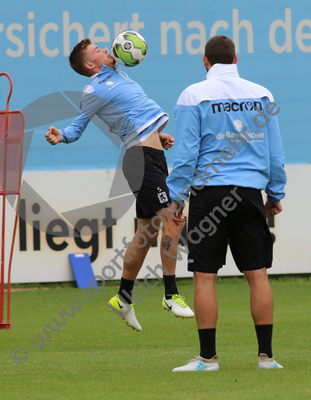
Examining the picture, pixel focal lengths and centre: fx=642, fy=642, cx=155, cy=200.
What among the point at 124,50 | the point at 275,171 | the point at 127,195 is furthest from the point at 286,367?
the point at 127,195

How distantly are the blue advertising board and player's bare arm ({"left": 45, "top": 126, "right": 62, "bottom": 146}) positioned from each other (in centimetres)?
513

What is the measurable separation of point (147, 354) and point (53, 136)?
1734 millimetres

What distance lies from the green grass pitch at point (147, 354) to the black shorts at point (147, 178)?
111cm

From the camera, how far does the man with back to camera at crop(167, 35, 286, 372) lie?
3631mm

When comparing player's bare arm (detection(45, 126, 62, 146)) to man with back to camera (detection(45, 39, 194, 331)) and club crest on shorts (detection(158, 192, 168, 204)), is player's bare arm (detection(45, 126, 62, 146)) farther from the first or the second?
club crest on shorts (detection(158, 192, 168, 204))

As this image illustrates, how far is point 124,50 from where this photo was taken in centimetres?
523

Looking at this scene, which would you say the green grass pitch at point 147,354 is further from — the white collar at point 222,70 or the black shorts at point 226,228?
the white collar at point 222,70

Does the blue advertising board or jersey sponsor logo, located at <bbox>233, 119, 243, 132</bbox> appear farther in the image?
the blue advertising board

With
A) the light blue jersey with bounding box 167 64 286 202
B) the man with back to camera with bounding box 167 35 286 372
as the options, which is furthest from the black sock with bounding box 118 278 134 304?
the light blue jersey with bounding box 167 64 286 202

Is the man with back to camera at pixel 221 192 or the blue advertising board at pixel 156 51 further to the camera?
the blue advertising board at pixel 156 51

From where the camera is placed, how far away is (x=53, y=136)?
474cm

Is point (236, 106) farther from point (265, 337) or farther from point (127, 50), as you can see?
point (127, 50)

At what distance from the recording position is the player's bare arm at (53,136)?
4707mm

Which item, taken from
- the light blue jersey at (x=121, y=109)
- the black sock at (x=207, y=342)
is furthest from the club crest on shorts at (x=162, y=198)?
the black sock at (x=207, y=342)
